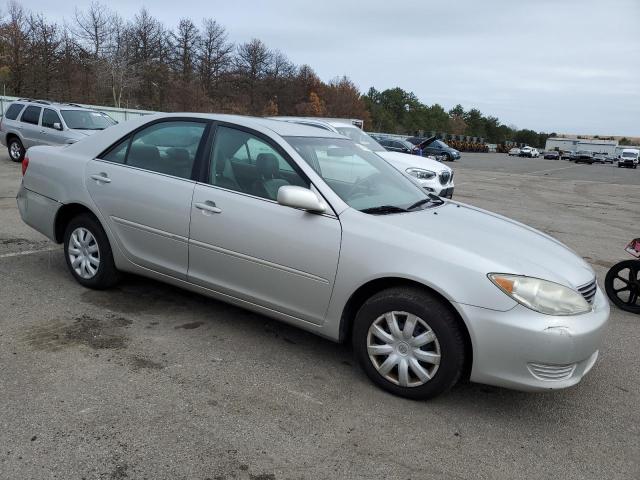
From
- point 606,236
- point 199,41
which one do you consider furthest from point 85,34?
point 606,236

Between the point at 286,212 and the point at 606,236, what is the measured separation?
8.43m

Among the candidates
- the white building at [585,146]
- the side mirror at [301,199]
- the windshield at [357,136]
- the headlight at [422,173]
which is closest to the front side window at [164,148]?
the side mirror at [301,199]

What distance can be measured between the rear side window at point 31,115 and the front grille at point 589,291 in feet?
46.1

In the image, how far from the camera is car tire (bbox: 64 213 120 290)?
14.8 feet

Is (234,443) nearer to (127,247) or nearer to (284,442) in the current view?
(284,442)

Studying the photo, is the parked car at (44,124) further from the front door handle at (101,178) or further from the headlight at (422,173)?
the front door handle at (101,178)

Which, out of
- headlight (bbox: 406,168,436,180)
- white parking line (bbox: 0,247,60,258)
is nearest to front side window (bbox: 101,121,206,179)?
white parking line (bbox: 0,247,60,258)

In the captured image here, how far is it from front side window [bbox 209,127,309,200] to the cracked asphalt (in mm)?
1120

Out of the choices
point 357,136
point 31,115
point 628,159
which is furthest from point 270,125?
point 628,159

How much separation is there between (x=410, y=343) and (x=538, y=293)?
77 cm

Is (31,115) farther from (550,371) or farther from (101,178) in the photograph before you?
(550,371)

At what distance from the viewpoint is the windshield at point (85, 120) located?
1355cm

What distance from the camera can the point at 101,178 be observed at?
4426 mm

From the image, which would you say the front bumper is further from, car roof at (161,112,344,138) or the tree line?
the tree line
